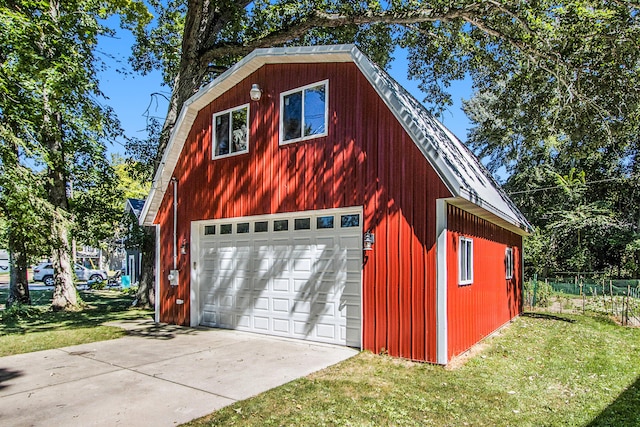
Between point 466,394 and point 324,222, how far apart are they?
3.67 metres

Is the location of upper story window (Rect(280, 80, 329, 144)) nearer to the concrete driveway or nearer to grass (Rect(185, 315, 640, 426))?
the concrete driveway

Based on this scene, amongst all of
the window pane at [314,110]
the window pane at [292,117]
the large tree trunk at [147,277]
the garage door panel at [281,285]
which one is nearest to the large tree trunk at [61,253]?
the large tree trunk at [147,277]

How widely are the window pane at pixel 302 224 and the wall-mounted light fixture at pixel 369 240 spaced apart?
132cm

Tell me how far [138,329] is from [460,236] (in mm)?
6949

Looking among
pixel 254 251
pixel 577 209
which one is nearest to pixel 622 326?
pixel 254 251

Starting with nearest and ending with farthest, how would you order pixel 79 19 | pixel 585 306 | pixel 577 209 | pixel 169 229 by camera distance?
1. pixel 169 229
2. pixel 79 19
3. pixel 585 306
4. pixel 577 209

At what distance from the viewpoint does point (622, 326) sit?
420 inches

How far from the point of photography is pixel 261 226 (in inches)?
340

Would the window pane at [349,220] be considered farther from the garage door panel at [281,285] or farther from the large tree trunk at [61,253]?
the large tree trunk at [61,253]

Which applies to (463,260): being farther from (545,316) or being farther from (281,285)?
(545,316)

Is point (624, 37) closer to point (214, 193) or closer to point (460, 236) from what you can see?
point (460, 236)

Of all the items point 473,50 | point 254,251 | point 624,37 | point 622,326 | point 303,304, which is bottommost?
point 622,326

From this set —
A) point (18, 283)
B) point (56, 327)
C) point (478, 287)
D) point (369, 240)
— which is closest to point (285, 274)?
point (369, 240)

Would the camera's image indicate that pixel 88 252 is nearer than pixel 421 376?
No
